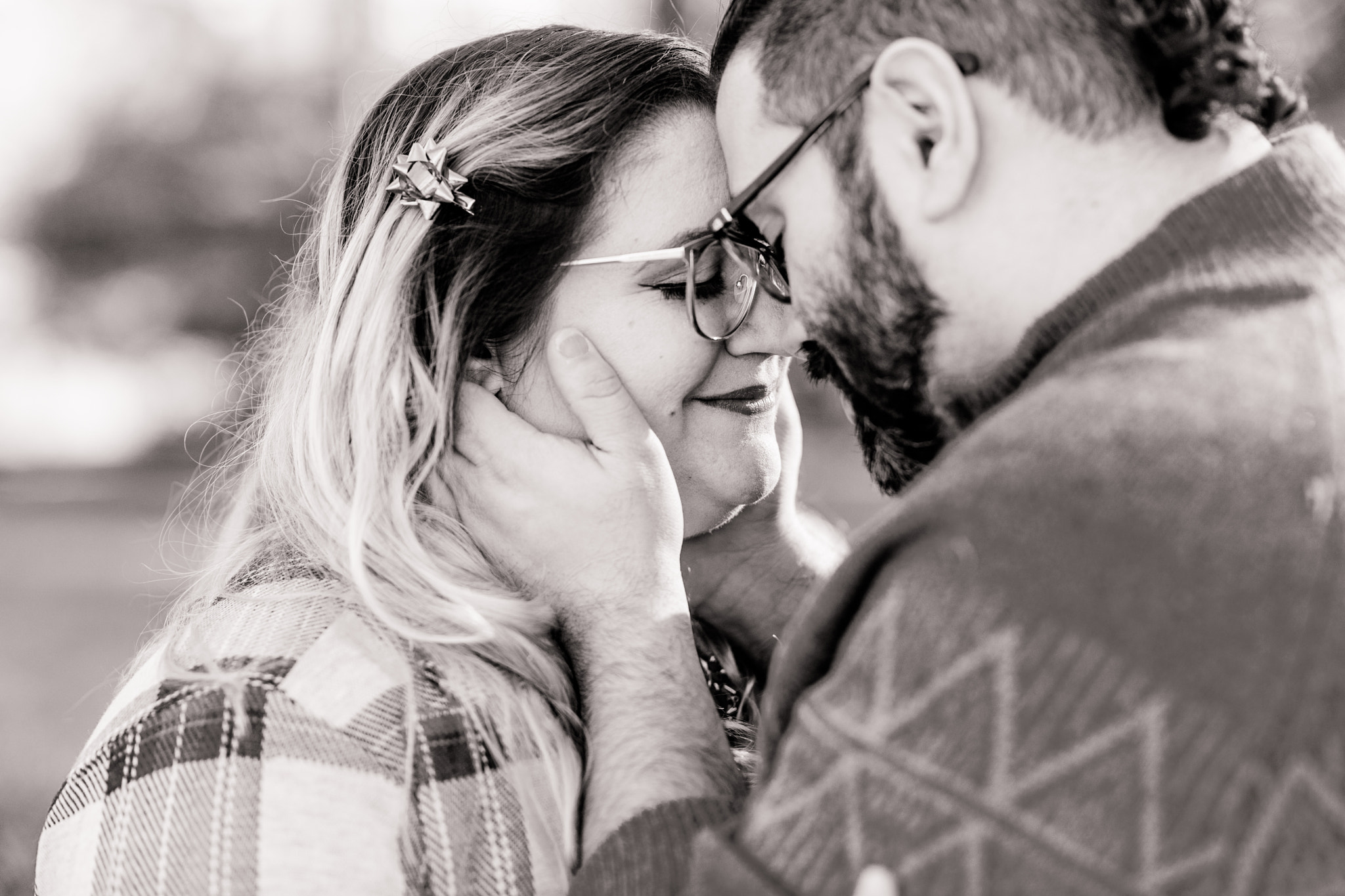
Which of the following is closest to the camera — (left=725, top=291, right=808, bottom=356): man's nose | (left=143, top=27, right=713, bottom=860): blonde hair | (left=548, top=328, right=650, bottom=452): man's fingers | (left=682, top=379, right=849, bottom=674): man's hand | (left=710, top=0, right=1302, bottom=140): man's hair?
(left=710, top=0, right=1302, bottom=140): man's hair

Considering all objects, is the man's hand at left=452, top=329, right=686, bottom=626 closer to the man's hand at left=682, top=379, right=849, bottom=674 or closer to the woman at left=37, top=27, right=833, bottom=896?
the woman at left=37, top=27, right=833, bottom=896

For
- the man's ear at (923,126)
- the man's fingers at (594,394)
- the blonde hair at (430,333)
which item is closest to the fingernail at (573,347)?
the man's fingers at (594,394)

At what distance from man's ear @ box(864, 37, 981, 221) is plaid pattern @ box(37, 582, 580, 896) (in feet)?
3.45

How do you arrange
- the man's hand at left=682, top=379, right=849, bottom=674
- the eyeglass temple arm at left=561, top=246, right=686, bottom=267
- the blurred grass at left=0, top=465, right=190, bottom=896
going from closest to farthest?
the eyeglass temple arm at left=561, top=246, right=686, bottom=267, the man's hand at left=682, top=379, right=849, bottom=674, the blurred grass at left=0, top=465, right=190, bottom=896

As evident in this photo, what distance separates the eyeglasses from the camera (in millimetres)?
2266

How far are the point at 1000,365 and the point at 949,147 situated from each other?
1.03ft

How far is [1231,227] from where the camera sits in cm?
160

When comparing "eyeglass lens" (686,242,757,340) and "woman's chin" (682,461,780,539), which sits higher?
"eyeglass lens" (686,242,757,340)

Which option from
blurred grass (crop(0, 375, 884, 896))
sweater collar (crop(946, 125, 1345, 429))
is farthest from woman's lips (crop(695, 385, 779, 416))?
sweater collar (crop(946, 125, 1345, 429))

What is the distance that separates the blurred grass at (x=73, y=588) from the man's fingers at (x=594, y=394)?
2.08 ft

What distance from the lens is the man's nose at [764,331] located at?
2.67 m

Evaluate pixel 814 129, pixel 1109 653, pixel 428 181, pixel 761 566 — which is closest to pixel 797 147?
pixel 814 129

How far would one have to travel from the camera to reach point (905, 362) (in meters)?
2.05

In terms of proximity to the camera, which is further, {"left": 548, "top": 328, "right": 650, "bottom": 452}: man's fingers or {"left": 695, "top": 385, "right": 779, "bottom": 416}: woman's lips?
{"left": 695, "top": 385, "right": 779, "bottom": 416}: woman's lips
